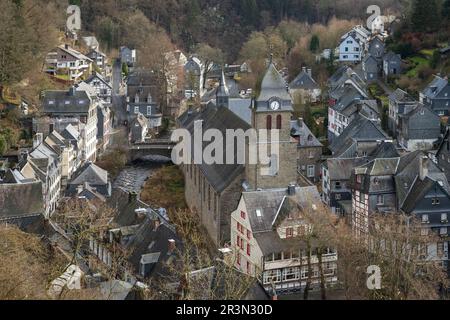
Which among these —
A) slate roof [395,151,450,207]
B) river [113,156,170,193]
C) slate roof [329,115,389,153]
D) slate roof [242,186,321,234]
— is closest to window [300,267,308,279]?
slate roof [242,186,321,234]

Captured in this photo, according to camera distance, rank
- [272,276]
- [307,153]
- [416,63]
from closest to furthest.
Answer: [272,276]
[307,153]
[416,63]

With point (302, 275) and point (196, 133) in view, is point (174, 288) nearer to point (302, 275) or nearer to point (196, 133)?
point (302, 275)

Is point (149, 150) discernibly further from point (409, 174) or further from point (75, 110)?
point (409, 174)

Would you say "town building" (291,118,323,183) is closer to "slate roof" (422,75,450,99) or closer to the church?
the church

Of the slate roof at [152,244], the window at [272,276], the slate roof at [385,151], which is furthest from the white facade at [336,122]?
the slate roof at [152,244]

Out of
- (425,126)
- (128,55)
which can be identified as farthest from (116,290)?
(128,55)

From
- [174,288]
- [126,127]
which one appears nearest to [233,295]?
[174,288]
